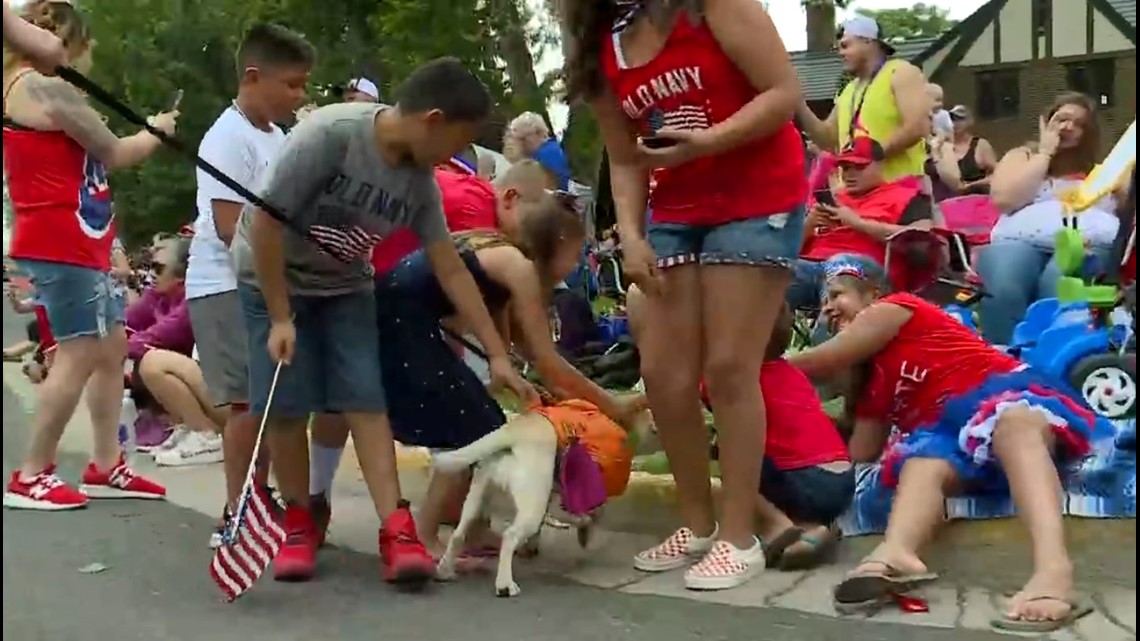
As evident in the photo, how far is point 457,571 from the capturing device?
4.35m

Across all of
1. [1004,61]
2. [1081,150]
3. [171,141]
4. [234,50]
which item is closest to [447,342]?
[171,141]

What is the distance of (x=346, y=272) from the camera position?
4301 millimetres

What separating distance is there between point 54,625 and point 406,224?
144 cm

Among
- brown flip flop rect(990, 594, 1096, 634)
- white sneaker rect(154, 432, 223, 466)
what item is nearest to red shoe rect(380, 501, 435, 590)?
brown flip flop rect(990, 594, 1096, 634)

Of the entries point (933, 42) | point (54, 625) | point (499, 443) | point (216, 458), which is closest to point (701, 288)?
point (499, 443)

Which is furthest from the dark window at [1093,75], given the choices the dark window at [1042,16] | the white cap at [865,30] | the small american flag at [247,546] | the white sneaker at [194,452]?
the small american flag at [247,546]

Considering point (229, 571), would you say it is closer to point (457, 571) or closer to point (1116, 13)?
point (457, 571)

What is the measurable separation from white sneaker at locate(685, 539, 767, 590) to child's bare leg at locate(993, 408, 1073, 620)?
2.34ft

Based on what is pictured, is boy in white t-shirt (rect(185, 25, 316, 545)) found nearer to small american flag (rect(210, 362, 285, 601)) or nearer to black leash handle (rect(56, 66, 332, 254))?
black leash handle (rect(56, 66, 332, 254))

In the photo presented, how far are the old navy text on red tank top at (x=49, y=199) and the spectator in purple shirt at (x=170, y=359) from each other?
848 mm

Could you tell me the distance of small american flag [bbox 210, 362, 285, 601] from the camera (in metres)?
3.93

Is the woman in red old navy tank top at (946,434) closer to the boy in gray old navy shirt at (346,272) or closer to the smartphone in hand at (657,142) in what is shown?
the smartphone in hand at (657,142)

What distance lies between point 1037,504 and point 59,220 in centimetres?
352

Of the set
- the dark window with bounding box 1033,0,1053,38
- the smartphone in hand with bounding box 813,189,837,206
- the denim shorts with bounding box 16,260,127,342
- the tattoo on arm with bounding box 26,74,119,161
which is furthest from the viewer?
the dark window with bounding box 1033,0,1053,38
